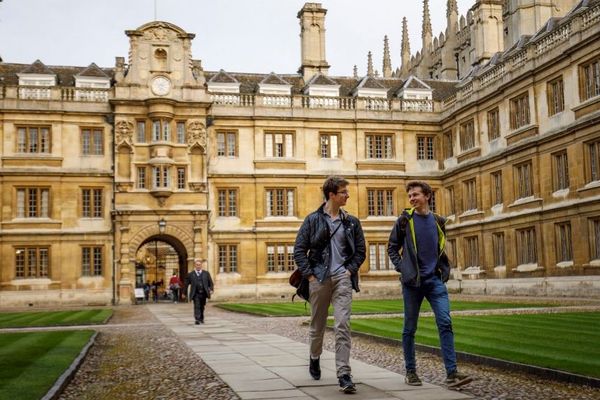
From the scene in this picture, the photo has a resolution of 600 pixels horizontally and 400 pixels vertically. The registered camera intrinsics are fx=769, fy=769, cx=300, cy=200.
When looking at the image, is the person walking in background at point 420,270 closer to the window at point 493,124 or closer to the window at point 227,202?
the window at point 493,124

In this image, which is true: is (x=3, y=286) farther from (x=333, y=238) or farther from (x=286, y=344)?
(x=333, y=238)

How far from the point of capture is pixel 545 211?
3325 cm

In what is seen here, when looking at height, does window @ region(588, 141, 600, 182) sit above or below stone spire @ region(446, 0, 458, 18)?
below

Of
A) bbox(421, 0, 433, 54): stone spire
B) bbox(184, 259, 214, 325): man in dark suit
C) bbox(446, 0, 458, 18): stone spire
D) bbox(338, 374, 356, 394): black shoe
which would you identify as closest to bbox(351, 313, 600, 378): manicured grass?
bbox(338, 374, 356, 394): black shoe

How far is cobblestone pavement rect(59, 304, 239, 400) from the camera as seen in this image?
29.8 ft

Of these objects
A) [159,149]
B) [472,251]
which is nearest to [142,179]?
[159,149]

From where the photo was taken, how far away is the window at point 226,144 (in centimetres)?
4316

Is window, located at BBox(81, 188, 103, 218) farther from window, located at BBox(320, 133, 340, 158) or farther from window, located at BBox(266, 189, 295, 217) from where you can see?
window, located at BBox(320, 133, 340, 158)

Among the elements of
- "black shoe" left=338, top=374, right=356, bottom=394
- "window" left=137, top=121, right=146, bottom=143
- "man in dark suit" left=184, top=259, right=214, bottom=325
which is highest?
"window" left=137, top=121, right=146, bottom=143

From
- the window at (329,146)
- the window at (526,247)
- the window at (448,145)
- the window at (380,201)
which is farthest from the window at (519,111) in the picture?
the window at (329,146)

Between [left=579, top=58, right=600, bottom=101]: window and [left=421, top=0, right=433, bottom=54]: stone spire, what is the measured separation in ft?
140

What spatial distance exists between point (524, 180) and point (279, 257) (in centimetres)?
1458

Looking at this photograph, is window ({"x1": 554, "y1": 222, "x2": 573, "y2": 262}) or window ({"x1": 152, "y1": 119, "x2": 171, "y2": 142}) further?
window ({"x1": 152, "y1": 119, "x2": 171, "y2": 142})

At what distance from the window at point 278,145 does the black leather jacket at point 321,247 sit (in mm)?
34972
